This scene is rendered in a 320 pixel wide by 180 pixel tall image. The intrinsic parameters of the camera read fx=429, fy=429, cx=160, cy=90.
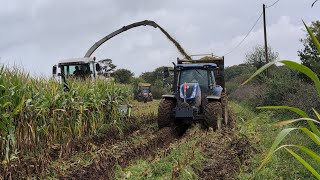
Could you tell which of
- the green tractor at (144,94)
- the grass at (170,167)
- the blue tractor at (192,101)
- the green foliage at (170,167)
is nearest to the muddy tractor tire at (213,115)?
the blue tractor at (192,101)

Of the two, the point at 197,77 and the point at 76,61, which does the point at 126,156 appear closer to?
the point at 197,77

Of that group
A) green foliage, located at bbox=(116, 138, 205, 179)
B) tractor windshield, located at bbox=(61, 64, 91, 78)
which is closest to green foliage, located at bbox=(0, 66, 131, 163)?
green foliage, located at bbox=(116, 138, 205, 179)

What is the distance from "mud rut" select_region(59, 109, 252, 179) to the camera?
679 centimetres

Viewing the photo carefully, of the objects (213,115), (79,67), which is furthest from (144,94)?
(213,115)

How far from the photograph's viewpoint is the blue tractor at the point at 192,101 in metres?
11.3

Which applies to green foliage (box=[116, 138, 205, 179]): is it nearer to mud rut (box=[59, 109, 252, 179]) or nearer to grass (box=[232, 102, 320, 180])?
mud rut (box=[59, 109, 252, 179])

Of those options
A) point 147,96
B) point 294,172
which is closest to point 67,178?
point 294,172

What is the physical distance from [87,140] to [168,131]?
2.39 meters

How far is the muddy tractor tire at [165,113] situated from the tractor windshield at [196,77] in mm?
921

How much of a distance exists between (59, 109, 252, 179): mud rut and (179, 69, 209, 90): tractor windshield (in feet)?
5.99

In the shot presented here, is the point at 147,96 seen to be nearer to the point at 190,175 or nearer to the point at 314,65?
the point at 314,65

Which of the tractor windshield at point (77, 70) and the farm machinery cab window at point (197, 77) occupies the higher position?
the tractor windshield at point (77, 70)

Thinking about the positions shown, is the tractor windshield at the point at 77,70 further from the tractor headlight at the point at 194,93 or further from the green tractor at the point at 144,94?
the green tractor at the point at 144,94

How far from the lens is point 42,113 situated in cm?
867
